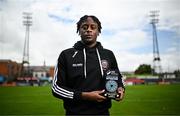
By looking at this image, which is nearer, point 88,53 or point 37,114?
point 88,53

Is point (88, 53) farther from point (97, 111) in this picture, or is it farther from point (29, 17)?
point (29, 17)

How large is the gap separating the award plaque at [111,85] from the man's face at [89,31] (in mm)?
372

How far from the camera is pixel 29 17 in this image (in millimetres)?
54375

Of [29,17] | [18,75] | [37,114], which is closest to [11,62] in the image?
[18,75]

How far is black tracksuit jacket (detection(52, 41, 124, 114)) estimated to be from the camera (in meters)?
2.81

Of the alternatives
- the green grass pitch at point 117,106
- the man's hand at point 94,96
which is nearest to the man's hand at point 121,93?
the man's hand at point 94,96

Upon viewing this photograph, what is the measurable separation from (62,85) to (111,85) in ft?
1.54

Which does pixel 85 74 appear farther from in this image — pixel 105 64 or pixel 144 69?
pixel 144 69

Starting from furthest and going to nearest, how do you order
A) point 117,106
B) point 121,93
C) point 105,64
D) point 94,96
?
1. point 117,106
2. point 105,64
3. point 121,93
4. point 94,96

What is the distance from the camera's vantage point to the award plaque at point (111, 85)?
2725mm

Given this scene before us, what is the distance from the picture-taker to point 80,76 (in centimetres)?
284

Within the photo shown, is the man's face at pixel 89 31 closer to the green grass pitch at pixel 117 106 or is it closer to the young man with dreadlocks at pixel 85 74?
the young man with dreadlocks at pixel 85 74

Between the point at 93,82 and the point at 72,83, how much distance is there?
0.21 metres

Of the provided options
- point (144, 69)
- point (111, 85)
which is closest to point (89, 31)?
point (111, 85)
